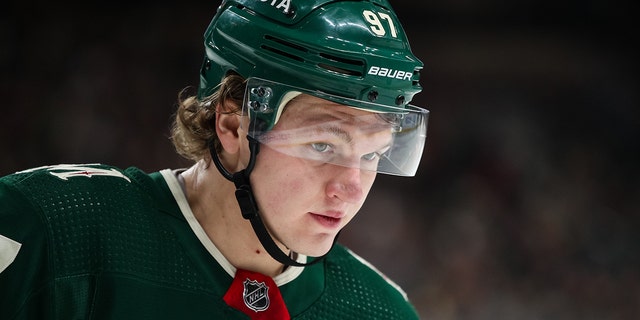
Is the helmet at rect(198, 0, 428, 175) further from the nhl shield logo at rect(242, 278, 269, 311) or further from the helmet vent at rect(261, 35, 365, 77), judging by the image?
the nhl shield logo at rect(242, 278, 269, 311)

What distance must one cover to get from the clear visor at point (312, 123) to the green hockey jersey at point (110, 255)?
34 centimetres

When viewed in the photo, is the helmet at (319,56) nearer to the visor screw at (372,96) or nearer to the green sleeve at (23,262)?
the visor screw at (372,96)

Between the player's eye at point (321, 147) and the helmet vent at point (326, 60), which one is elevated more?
the helmet vent at point (326, 60)

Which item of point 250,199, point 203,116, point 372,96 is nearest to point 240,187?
point 250,199

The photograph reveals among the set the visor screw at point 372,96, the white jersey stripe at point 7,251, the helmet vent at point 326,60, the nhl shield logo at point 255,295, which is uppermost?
the helmet vent at point 326,60

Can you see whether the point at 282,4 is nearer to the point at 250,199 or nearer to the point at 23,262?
the point at 250,199

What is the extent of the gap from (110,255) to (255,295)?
0.38m

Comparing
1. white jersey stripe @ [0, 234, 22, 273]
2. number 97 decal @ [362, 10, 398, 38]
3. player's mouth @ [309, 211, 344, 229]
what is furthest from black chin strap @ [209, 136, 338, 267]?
white jersey stripe @ [0, 234, 22, 273]

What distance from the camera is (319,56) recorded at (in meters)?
1.89

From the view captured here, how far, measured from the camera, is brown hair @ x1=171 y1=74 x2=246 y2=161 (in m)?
2.02

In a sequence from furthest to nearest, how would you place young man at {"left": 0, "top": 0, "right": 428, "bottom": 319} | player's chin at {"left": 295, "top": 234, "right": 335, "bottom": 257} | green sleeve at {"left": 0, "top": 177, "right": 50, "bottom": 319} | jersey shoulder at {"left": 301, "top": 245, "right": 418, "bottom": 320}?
jersey shoulder at {"left": 301, "top": 245, "right": 418, "bottom": 320}, player's chin at {"left": 295, "top": 234, "right": 335, "bottom": 257}, young man at {"left": 0, "top": 0, "right": 428, "bottom": 319}, green sleeve at {"left": 0, "top": 177, "right": 50, "bottom": 319}

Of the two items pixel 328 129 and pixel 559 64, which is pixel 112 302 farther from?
pixel 559 64

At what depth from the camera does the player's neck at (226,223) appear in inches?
82.4

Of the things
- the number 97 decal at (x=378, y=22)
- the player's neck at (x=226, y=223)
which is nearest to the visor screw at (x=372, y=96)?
the number 97 decal at (x=378, y=22)
